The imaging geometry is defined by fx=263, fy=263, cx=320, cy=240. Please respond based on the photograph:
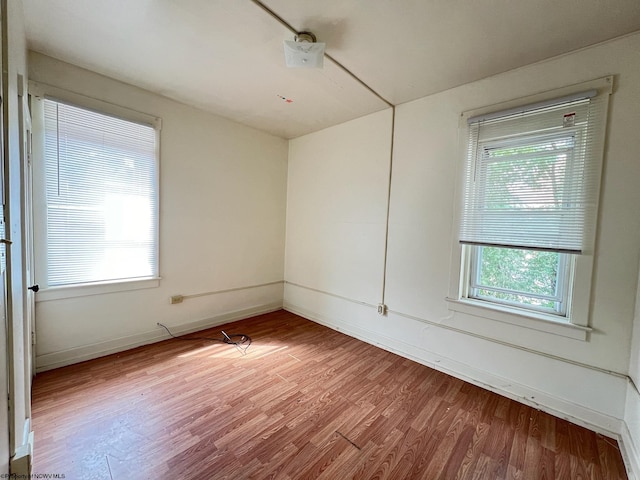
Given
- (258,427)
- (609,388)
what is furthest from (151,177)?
(609,388)

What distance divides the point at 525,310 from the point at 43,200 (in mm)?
3969

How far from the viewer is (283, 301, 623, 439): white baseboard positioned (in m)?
1.74

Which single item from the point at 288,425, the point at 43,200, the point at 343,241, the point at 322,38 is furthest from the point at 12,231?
the point at 343,241

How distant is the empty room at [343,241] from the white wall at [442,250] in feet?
0.06

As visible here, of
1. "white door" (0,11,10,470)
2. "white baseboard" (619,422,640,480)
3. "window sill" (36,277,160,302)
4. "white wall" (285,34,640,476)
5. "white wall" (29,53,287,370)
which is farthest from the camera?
"white wall" (29,53,287,370)

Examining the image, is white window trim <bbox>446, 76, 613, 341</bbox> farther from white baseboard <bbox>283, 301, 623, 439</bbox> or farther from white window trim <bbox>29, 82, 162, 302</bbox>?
white window trim <bbox>29, 82, 162, 302</bbox>

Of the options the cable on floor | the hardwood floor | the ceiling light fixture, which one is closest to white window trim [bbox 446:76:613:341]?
the hardwood floor

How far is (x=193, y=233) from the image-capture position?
10.0 ft

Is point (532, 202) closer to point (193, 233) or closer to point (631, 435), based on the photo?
point (631, 435)

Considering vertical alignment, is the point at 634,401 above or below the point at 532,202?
below

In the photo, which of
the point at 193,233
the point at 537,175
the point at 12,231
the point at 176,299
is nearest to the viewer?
the point at 12,231

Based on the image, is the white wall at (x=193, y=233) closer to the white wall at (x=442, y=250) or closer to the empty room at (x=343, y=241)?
the empty room at (x=343, y=241)

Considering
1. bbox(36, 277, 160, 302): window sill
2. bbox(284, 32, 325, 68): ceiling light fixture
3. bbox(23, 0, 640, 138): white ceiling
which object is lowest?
bbox(36, 277, 160, 302): window sill

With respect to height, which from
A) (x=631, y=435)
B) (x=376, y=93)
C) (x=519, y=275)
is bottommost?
(x=631, y=435)
